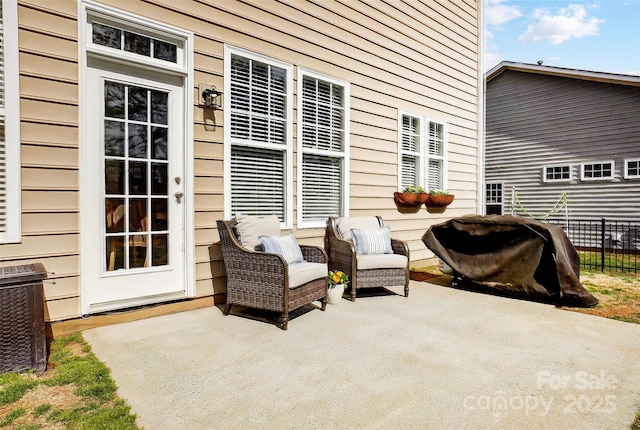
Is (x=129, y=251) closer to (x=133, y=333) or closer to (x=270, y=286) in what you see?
(x=133, y=333)

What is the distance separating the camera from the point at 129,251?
10.4ft

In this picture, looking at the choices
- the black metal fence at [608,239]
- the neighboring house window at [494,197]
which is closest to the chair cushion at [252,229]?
the black metal fence at [608,239]

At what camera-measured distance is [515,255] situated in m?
4.01

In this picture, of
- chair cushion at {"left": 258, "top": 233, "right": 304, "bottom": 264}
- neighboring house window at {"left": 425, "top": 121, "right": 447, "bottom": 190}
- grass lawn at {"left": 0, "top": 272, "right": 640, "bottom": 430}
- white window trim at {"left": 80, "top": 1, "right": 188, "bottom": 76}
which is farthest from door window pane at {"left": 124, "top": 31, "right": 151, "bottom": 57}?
neighboring house window at {"left": 425, "top": 121, "right": 447, "bottom": 190}

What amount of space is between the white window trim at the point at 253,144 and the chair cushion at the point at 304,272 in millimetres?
835

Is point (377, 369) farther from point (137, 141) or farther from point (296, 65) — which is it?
point (296, 65)

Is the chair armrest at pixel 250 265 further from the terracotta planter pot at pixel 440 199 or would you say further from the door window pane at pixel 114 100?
the terracotta planter pot at pixel 440 199

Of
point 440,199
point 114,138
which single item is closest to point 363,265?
point 114,138

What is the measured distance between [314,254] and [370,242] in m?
0.83

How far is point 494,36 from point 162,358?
8.19m

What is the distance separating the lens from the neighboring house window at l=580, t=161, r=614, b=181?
9.13m

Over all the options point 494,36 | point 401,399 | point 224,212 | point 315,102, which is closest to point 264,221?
point 224,212

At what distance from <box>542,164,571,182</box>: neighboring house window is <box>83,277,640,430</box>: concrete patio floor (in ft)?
26.1

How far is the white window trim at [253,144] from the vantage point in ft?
11.8
